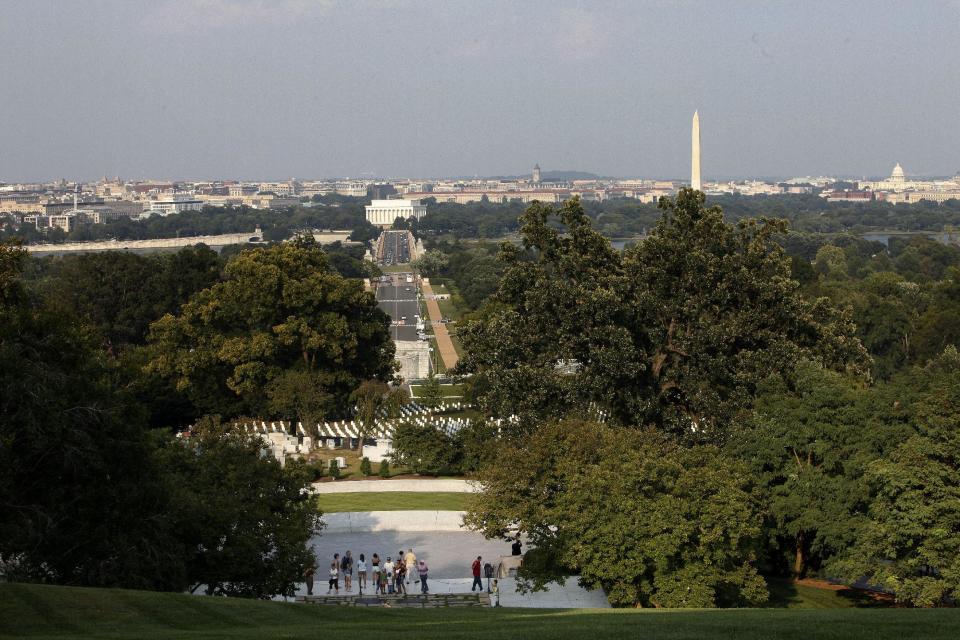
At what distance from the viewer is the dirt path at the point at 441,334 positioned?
54381mm

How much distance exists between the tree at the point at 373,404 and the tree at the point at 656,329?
8.63 m

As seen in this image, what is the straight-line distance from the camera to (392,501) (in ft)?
92.3

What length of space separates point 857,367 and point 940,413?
7.10m

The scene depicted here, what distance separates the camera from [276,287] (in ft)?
120

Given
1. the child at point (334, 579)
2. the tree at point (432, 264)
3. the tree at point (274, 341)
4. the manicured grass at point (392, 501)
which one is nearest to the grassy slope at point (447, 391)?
the tree at point (274, 341)

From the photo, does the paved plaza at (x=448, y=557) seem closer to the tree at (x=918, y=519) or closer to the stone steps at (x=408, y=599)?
the stone steps at (x=408, y=599)

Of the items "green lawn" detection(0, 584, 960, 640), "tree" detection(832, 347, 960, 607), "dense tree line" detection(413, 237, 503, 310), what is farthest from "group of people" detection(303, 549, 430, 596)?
"dense tree line" detection(413, 237, 503, 310)

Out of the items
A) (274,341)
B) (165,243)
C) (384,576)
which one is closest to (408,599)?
(384,576)

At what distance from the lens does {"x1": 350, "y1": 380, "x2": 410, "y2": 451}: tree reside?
3519cm

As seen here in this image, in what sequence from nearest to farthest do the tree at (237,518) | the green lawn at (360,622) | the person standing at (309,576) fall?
the green lawn at (360,622) → the tree at (237,518) → the person standing at (309,576)

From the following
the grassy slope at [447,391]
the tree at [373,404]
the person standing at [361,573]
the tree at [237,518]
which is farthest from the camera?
the grassy slope at [447,391]

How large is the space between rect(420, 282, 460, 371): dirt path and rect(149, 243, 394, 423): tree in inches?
270

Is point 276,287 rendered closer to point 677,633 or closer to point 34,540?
point 34,540

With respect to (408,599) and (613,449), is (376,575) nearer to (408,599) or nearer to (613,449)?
(408,599)
